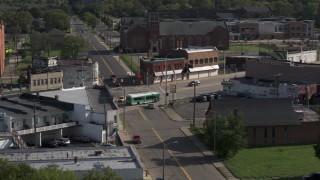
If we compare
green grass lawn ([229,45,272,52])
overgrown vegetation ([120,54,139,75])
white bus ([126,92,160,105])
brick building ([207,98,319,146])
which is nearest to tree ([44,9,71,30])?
overgrown vegetation ([120,54,139,75])

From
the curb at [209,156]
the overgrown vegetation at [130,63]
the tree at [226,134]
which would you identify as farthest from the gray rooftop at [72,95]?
the overgrown vegetation at [130,63]

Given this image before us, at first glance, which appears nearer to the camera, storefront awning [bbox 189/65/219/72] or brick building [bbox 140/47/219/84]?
brick building [bbox 140/47/219/84]

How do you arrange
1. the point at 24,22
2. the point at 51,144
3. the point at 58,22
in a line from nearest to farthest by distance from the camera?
1. the point at 51,144
2. the point at 58,22
3. the point at 24,22

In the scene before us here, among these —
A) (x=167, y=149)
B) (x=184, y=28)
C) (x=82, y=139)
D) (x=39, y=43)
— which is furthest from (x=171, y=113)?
(x=184, y=28)

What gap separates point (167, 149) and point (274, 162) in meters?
5.13

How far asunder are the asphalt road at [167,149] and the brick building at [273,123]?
2.66 metres

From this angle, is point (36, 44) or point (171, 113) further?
point (36, 44)

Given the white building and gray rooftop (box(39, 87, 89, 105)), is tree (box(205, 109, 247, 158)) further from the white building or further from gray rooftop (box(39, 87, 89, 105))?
gray rooftop (box(39, 87, 89, 105))

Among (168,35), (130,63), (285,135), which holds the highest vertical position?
(168,35)

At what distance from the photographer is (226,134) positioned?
28.1 meters

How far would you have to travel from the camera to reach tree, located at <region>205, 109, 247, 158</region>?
28.2 metres

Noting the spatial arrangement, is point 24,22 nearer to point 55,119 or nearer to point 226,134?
point 55,119

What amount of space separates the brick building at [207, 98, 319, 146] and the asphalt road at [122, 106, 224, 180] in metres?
2.66

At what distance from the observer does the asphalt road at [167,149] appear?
26156 mm
